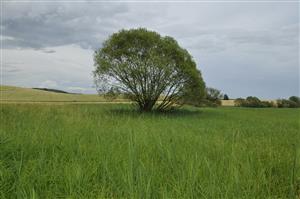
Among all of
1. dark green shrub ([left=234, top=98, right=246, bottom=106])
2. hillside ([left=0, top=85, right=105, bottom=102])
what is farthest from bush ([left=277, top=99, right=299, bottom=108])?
A: hillside ([left=0, top=85, right=105, bottom=102])

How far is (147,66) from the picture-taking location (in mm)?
26219

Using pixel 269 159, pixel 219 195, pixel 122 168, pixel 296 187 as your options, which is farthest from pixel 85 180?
pixel 269 159

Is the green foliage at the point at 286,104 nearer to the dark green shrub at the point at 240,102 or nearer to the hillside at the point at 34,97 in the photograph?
the dark green shrub at the point at 240,102

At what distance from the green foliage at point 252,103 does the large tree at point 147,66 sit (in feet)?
125

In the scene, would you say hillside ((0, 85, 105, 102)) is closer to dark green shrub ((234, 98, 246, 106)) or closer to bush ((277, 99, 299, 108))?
dark green shrub ((234, 98, 246, 106))

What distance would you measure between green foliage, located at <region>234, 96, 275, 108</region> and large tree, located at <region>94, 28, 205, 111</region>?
38.2 metres

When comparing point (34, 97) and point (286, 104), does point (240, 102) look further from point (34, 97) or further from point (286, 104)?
point (34, 97)

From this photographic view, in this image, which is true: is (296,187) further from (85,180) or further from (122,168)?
(85,180)

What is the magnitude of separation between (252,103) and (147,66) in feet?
138

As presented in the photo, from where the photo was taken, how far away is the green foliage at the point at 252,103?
6207 cm

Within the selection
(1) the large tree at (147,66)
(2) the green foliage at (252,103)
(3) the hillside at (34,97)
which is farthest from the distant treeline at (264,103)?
(1) the large tree at (147,66)

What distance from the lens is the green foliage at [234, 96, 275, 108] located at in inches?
2444

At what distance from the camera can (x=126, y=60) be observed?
2641 centimetres

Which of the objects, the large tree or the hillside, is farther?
the hillside
